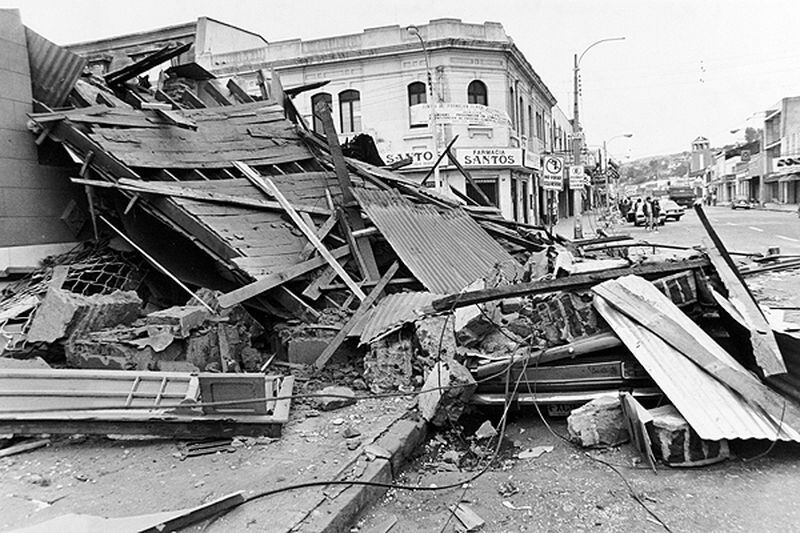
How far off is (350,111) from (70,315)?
22.9 metres

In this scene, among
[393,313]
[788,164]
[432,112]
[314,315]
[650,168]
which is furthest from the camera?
[650,168]

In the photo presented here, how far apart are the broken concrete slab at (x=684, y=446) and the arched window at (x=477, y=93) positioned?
24.0m

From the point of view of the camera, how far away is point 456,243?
9688 mm

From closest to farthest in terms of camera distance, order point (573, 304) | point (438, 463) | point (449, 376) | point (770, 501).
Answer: point (770, 501)
point (438, 463)
point (449, 376)
point (573, 304)

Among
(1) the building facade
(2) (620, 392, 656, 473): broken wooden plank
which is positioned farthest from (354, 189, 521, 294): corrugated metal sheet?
(1) the building facade

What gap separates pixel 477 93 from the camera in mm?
26953

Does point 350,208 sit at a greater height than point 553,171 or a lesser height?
lesser

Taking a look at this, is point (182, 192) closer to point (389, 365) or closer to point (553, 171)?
point (389, 365)

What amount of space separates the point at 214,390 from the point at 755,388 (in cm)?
466

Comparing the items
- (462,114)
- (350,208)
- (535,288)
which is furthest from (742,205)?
(535,288)

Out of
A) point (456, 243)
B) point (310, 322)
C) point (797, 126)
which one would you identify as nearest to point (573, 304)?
point (310, 322)

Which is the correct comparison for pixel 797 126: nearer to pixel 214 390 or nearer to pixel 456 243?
pixel 456 243

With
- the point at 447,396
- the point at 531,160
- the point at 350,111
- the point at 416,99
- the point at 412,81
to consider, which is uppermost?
the point at 412,81

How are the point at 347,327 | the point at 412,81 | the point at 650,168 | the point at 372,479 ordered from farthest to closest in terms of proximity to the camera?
1. the point at 650,168
2. the point at 412,81
3. the point at 347,327
4. the point at 372,479
